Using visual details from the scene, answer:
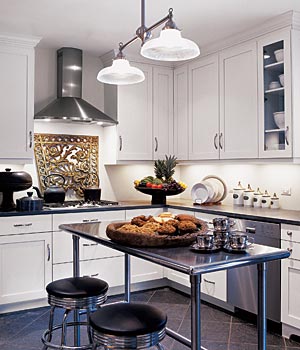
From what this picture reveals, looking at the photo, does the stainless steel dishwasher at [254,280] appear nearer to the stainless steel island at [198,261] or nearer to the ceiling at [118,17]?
the stainless steel island at [198,261]

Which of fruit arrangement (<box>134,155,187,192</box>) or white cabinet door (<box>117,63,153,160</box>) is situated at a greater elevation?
white cabinet door (<box>117,63,153,160</box>)

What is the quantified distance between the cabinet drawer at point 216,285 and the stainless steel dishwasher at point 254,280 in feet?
0.20

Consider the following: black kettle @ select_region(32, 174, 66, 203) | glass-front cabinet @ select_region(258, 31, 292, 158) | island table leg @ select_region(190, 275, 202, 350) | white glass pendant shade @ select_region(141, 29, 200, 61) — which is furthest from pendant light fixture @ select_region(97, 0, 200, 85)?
black kettle @ select_region(32, 174, 66, 203)

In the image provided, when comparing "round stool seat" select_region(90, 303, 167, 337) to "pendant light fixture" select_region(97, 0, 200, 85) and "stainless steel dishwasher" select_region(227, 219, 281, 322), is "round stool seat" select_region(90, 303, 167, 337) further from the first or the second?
"stainless steel dishwasher" select_region(227, 219, 281, 322)

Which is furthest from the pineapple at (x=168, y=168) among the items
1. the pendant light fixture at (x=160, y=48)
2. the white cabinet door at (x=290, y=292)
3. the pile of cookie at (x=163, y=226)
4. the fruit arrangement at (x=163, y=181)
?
the pile of cookie at (x=163, y=226)

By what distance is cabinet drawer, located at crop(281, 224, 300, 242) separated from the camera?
9.95 ft

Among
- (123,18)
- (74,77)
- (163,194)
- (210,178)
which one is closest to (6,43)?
(74,77)

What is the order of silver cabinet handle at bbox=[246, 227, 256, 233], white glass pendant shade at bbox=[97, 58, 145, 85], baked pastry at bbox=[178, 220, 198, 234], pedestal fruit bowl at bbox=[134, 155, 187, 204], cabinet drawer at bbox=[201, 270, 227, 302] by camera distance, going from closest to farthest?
baked pastry at bbox=[178, 220, 198, 234] → white glass pendant shade at bbox=[97, 58, 145, 85] → silver cabinet handle at bbox=[246, 227, 256, 233] → cabinet drawer at bbox=[201, 270, 227, 302] → pedestal fruit bowl at bbox=[134, 155, 187, 204]

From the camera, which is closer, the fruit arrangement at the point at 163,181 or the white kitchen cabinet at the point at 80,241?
the white kitchen cabinet at the point at 80,241

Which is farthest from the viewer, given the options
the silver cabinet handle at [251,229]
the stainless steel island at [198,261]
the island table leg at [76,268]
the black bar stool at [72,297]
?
the silver cabinet handle at [251,229]

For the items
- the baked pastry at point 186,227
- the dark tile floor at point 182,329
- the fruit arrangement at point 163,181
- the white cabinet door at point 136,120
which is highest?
the white cabinet door at point 136,120

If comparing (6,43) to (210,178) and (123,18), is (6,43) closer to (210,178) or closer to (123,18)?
(123,18)

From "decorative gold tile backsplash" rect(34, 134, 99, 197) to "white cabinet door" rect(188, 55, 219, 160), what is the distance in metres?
1.12

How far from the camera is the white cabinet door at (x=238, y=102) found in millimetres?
3842
